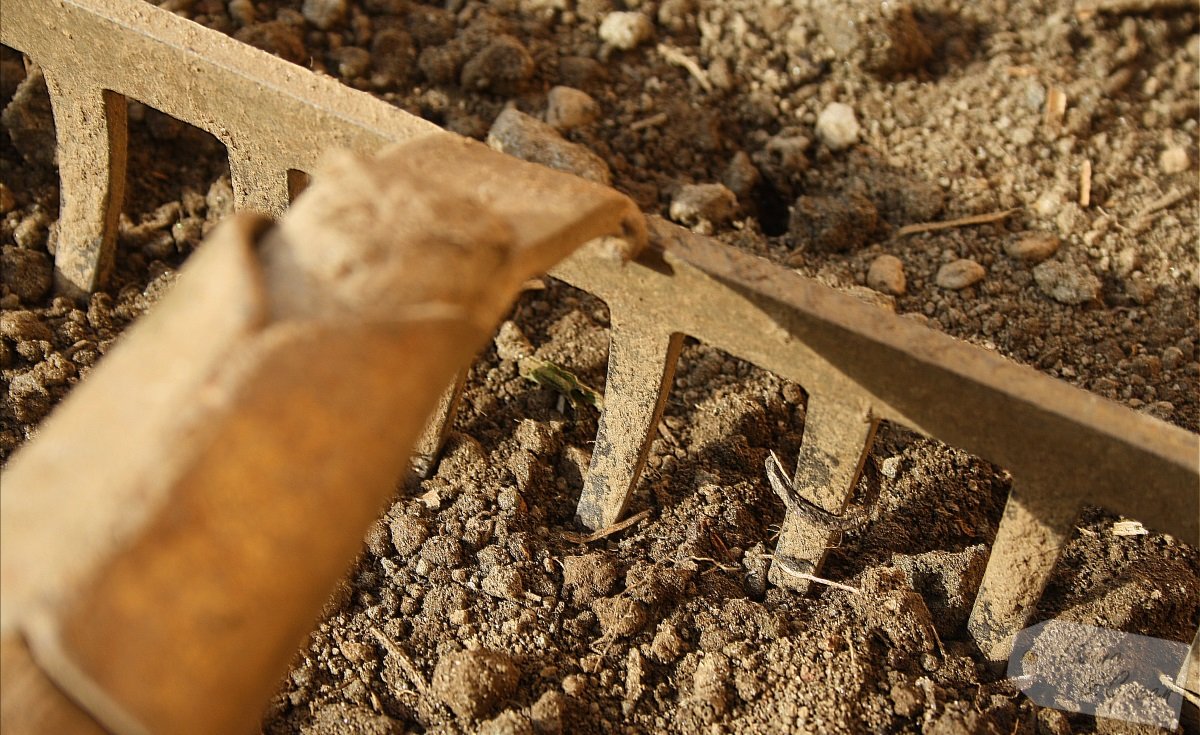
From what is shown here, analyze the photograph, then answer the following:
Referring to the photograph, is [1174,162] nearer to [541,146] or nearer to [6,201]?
[541,146]

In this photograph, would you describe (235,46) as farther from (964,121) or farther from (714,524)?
(964,121)

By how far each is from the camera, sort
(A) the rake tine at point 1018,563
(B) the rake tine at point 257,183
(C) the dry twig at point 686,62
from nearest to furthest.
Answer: (A) the rake tine at point 1018,563 < (B) the rake tine at point 257,183 < (C) the dry twig at point 686,62

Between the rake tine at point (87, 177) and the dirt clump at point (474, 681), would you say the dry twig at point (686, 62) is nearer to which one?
the rake tine at point (87, 177)

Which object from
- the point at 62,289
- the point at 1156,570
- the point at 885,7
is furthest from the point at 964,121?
the point at 62,289

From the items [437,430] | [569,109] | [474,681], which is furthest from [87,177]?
[474,681]

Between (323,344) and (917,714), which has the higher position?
Answer: (323,344)

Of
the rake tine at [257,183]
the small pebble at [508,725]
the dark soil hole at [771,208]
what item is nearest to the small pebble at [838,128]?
the dark soil hole at [771,208]
